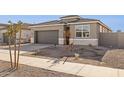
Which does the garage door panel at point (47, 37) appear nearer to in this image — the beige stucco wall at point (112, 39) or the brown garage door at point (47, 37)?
→ the brown garage door at point (47, 37)

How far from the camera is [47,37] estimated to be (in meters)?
26.3

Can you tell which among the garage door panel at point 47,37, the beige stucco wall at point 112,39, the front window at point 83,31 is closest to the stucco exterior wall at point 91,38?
the front window at point 83,31

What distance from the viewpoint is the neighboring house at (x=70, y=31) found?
71.3 ft

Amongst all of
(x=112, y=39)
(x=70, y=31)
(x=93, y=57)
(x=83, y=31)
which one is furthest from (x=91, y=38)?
(x=93, y=57)

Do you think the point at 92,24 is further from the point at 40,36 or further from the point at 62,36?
the point at 40,36

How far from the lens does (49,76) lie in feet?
25.0

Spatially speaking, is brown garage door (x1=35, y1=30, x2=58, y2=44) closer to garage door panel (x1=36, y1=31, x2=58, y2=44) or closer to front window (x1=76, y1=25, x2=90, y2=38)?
garage door panel (x1=36, y1=31, x2=58, y2=44)

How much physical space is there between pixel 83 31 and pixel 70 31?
2023 mm

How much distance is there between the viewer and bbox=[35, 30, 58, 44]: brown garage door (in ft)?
83.2

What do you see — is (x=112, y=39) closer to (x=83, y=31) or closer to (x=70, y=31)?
(x=83, y=31)
